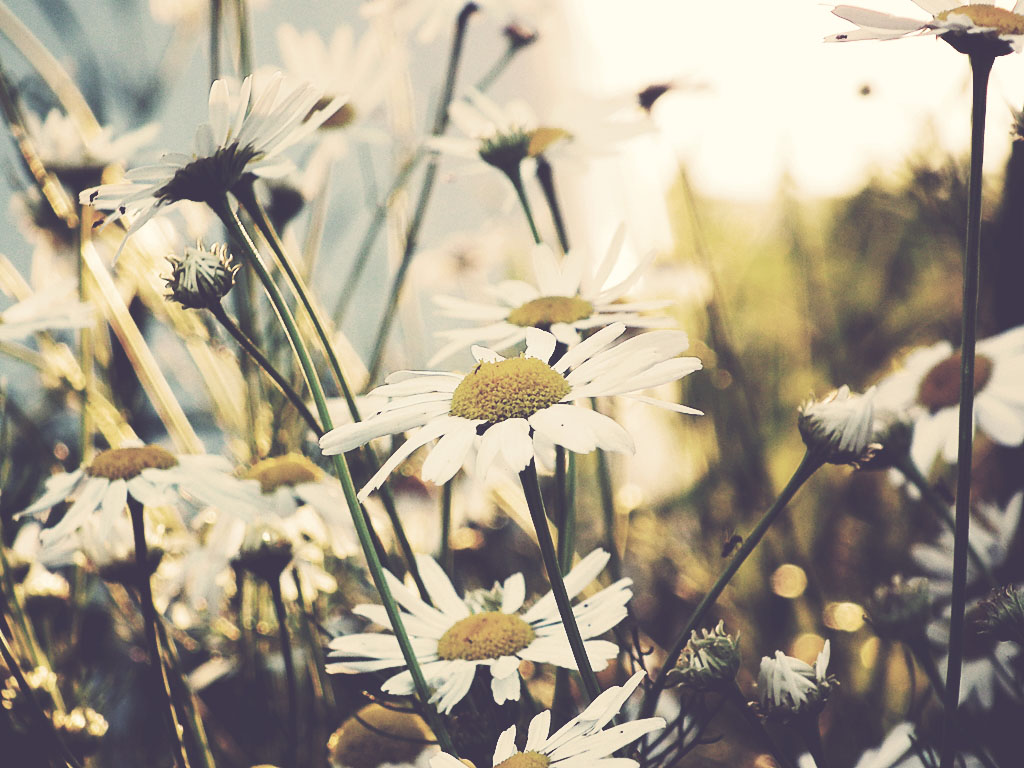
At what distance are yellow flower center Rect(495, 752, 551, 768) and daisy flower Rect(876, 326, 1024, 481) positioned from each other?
26cm

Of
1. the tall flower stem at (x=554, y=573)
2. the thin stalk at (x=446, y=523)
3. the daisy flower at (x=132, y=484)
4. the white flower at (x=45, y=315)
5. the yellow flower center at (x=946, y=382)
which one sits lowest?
the yellow flower center at (x=946, y=382)

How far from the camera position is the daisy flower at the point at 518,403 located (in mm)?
240

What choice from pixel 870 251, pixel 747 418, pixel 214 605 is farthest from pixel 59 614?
pixel 870 251

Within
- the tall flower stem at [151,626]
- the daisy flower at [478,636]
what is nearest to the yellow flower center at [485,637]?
the daisy flower at [478,636]

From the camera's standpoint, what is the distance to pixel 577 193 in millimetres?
1452

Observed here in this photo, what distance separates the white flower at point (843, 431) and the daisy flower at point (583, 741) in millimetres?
99

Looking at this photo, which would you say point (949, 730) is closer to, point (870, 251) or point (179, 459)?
point (179, 459)

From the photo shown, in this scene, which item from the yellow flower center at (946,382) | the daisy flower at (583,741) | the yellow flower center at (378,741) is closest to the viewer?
the daisy flower at (583,741)

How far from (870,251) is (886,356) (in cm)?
19

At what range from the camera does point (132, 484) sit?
1.20 feet

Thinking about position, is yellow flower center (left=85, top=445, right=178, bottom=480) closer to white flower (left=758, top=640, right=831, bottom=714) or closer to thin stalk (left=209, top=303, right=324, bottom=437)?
thin stalk (left=209, top=303, right=324, bottom=437)

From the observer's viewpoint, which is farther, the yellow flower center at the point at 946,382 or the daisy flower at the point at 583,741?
the yellow flower center at the point at 946,382

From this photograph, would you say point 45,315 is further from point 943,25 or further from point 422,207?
point 943,25

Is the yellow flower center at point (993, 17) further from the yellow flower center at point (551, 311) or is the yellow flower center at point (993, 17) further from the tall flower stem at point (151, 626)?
the tall flower stem at point (151, 626)
